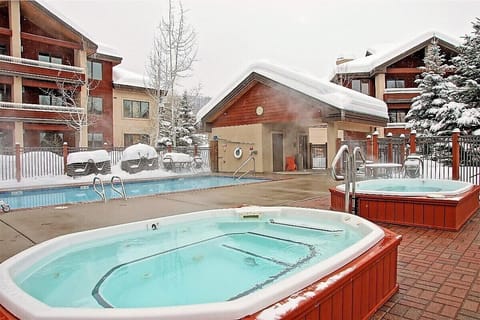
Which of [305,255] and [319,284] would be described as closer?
[319,284]

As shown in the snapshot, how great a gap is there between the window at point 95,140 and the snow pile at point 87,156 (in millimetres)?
8203

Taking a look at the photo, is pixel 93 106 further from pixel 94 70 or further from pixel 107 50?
pixel 107 50

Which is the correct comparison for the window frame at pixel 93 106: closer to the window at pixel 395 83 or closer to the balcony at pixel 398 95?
the balcony at pixel 398 95

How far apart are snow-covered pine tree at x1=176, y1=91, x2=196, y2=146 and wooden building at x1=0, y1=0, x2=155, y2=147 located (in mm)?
4426

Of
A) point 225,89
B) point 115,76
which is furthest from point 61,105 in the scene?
point 225,89

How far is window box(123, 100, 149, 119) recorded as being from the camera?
22250mm

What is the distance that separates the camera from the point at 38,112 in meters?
17.2

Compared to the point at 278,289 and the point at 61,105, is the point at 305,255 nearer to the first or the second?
the point at 278,289

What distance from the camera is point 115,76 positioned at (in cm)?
2266

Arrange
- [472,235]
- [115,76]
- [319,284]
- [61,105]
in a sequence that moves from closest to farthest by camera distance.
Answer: [319,284] < [472,235] < [61,105] < [115,76]

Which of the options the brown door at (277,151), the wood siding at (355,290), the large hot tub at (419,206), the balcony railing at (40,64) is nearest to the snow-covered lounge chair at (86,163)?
the brown door at (277,151)

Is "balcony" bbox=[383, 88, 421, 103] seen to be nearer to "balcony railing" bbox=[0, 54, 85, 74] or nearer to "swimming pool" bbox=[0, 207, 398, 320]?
"balcony railing" bbox=[0, 54, 85, 74]

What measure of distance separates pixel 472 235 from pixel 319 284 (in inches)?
128

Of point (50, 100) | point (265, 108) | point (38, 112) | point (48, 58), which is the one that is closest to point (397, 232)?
point (265, 108)
